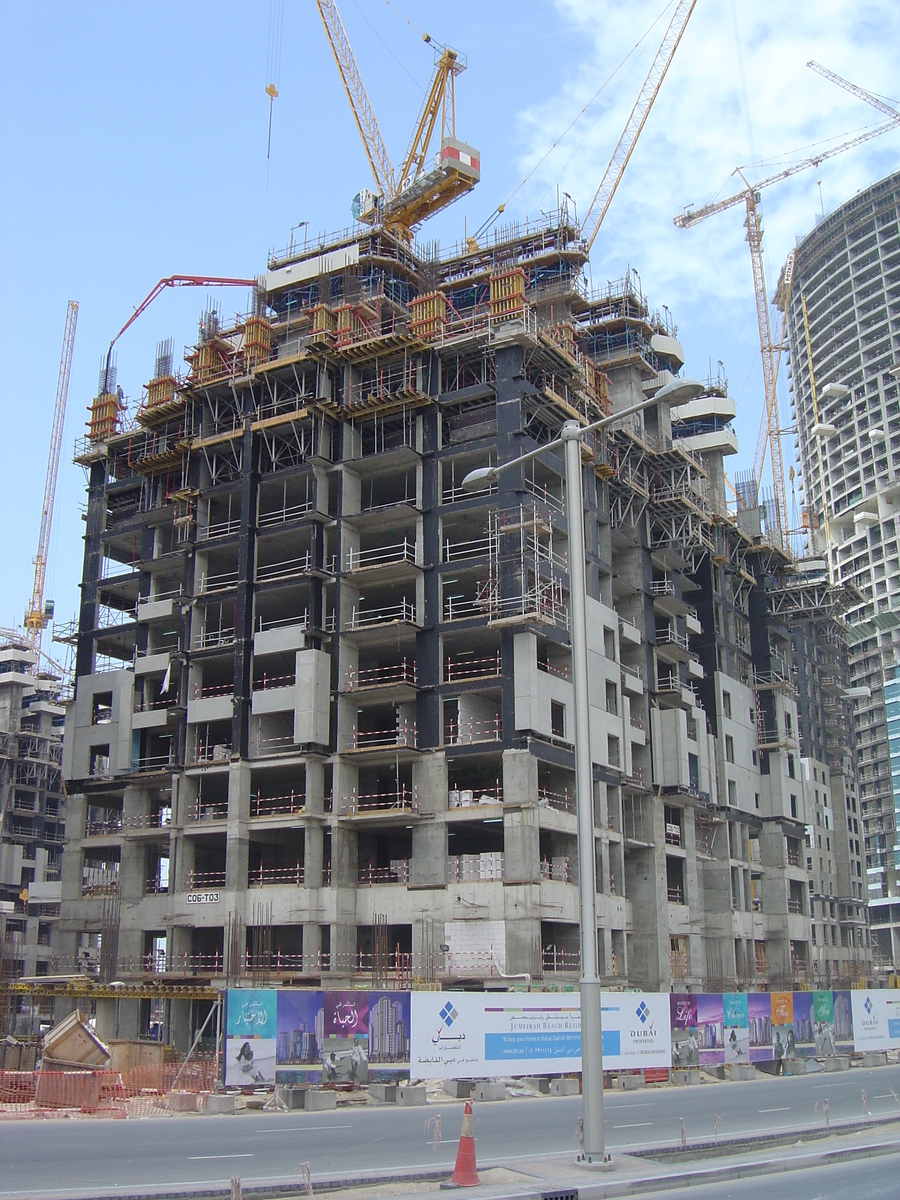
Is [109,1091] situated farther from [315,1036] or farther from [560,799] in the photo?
[560,799]

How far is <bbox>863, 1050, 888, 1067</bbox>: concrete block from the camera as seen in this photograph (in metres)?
51.6

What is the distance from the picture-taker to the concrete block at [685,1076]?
139 feet

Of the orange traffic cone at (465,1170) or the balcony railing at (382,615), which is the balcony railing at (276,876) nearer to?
the balcony railing at (382,615)

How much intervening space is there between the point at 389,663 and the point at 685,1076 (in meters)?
30.6

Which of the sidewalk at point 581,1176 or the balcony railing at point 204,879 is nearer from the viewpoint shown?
the sidewalk at point 581,1176

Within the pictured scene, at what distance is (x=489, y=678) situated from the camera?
58.7 m

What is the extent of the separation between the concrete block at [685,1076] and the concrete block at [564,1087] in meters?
4.18

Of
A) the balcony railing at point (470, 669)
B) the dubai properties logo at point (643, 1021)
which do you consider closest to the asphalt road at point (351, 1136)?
the dubai properties logo at point (643, 1021)

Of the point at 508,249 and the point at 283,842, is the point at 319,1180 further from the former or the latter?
the point at 508,249

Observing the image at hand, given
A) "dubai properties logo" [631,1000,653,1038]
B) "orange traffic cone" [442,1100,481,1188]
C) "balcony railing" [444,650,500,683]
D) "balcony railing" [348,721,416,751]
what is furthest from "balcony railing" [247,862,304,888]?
"orange traffic cone" [442,1100,481,1188]

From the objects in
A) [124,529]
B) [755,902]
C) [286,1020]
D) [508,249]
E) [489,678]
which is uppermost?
[508,249]

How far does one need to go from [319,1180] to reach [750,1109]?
17151 mm

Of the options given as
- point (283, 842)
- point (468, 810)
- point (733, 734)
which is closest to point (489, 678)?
point (468, 810)

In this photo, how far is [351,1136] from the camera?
26.5 metres
